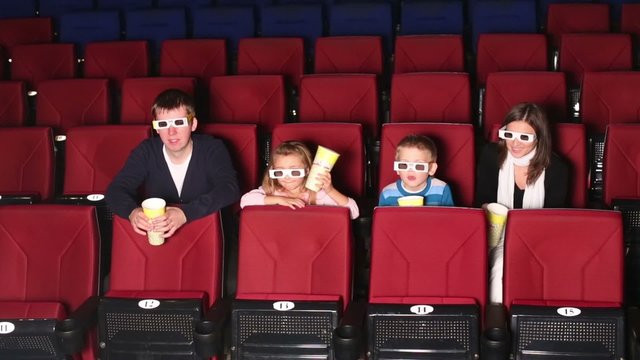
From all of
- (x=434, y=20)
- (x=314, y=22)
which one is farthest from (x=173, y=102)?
(x=434, y=20)

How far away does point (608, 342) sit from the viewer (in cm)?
166

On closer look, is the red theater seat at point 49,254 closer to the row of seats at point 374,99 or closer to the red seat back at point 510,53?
the row of seats at point 374,99

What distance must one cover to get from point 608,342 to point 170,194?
1.21 meters

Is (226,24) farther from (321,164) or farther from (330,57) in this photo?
(321,164)

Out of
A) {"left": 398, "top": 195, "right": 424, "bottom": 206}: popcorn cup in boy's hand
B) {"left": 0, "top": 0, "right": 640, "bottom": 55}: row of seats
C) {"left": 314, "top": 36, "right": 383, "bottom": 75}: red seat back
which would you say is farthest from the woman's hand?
{"left": 0, "top": 0, "right": 640, "bottom": 55}: row of seats

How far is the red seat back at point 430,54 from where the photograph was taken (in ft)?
11.1

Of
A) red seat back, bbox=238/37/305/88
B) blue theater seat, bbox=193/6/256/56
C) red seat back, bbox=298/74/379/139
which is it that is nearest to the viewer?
red seat back, bbox=298/74/379/139

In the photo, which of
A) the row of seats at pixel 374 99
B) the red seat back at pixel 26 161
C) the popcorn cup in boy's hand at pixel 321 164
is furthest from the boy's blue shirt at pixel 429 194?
the red seat back at pixel 26 161

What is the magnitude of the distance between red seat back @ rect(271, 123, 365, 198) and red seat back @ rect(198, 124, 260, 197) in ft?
0.33

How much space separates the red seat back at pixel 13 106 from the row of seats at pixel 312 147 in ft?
1.92

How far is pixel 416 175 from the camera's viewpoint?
6.62 feet

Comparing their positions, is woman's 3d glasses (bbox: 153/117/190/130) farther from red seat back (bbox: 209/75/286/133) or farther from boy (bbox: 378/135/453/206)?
red seat back (bbox: 209/75/286/133)

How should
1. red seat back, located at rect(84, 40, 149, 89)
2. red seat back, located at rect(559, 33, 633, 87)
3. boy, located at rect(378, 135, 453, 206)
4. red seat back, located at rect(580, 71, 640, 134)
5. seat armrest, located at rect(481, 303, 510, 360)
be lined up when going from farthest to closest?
red seat back, located at rect(84, 40, 149, 89)
red seat back, located at rect(559, 33, 633, 87)
red seat back, located at rect(580, 71, 640, 134)
boy, located at rect(378, 135, 453, 206)
seat armrest, located at rect(481, 303, 510, 360)

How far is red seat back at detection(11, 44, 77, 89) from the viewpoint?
12.2ft
